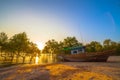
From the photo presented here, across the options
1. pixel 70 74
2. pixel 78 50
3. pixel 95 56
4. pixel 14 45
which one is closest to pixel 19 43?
pixel 14 45

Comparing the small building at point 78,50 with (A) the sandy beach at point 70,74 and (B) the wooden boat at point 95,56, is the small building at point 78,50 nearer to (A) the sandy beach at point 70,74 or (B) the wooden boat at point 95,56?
(B) the wooden boat at point 95,56

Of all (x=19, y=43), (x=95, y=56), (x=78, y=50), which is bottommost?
(x=95, y=56)

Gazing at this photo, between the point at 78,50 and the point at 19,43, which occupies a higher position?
the point at 19,43

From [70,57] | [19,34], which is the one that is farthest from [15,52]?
[70,57]

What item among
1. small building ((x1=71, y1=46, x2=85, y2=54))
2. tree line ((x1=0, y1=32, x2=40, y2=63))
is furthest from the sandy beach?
tree line ((x1=0, y1=32, x2=40, y2=63))

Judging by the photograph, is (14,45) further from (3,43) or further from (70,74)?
(70,74)

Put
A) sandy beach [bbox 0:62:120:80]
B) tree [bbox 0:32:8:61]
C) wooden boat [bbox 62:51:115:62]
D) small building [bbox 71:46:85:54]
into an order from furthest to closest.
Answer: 1. tree [bbox 0:32:8:61]
2. small building [bbox 71:46:85:54]
3. wooden boat [bbox 62:51:115:62]
4. sandy beach [bbox 0:62:120:80]

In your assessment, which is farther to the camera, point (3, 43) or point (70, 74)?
point (3, 43)

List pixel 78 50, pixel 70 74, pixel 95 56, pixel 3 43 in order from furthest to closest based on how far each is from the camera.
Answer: pixel 3 43 → pixel 78 50 → pixel 95 56 → pixel 70 74

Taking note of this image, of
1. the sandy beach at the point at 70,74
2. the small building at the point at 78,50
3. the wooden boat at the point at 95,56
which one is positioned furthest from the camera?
the small building at the point at 78,50

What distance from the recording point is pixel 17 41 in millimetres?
37219

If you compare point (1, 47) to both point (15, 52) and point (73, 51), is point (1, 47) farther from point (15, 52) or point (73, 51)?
point (73, 51)

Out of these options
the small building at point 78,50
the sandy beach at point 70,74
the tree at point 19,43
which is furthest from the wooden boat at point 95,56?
the tree at point 19,43

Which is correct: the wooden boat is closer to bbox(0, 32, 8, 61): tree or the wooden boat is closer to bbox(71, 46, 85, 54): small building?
bbox(71, 46, 85, 54): small building
